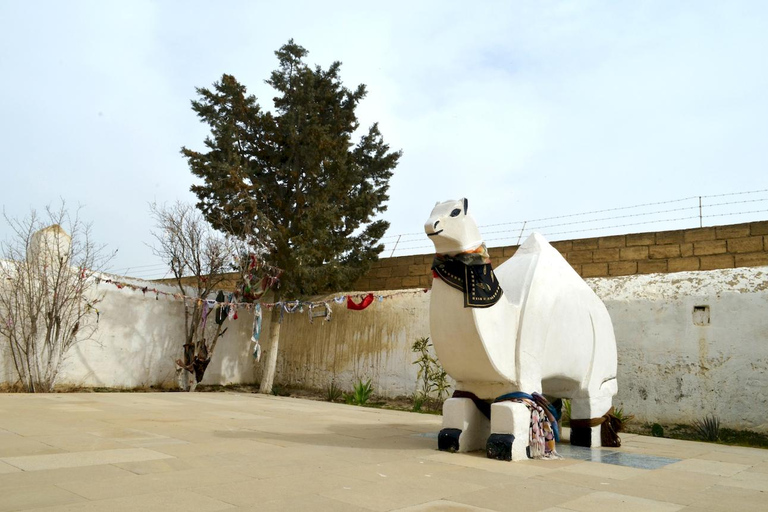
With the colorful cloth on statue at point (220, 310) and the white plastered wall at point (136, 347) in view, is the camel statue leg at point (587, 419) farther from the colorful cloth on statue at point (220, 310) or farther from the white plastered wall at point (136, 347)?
the white plastered wall at point (136, 347)

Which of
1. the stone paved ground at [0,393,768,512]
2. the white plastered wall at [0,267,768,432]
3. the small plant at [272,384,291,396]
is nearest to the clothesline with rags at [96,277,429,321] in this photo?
the white plastered wall at [0,267,768,432]

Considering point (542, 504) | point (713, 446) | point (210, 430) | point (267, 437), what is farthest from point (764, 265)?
point (210, 430)

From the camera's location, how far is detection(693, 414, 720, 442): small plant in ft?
24.8

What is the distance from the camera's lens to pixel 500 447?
5078 mm

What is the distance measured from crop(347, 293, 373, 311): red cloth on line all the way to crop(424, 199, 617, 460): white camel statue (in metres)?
5.79

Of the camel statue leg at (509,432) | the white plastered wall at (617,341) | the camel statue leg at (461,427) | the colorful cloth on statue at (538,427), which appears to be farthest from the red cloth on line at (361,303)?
the camel statue leg at (509,432)

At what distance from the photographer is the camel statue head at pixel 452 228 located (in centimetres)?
498

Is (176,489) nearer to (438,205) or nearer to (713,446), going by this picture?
(438,205)

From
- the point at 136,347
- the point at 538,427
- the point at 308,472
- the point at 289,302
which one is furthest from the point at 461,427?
the point at 136,347

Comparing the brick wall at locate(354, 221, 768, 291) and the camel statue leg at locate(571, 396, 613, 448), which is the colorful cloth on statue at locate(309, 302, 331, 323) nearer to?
the brick wall at locate(354, 221, 768, 291)

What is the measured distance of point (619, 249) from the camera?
32.2 feet

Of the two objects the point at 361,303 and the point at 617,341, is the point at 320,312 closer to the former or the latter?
the point at 361,303

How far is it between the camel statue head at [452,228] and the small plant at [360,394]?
6466mm

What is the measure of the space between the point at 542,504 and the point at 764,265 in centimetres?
657
